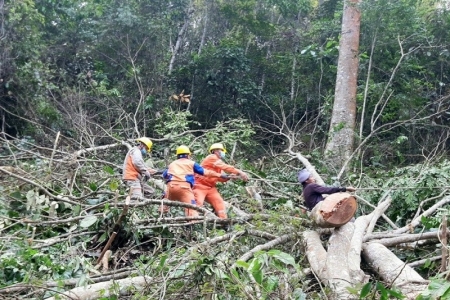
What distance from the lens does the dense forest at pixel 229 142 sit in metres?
3.56

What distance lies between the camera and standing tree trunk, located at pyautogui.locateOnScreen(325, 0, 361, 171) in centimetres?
886

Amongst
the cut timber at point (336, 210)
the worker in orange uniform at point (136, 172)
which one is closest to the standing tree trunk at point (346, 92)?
the worker in orange uniform at point (136, 172)

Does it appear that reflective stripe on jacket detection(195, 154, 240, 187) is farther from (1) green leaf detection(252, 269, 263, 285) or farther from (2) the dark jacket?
(1) green leaf detection(252, 269, 263, 285)

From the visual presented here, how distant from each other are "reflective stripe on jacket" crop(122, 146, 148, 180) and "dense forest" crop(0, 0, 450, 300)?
235 mm

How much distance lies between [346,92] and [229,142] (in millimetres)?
2408

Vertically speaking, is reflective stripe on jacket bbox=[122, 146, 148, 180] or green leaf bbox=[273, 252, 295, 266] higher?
green leaf bbox=[273, 252, 295, 266]

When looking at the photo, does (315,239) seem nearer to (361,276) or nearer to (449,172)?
(361,276)

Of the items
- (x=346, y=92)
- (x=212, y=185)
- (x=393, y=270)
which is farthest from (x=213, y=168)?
(x=346, y=92)

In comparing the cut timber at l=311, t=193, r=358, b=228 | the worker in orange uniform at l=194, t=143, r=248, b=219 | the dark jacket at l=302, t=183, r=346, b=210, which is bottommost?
the worker in orange uniform at l=194, t=143, r=248, b=219

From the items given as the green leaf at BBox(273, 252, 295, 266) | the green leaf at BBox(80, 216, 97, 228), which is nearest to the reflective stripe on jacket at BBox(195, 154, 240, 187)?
the green leaf at BBox(80, 216, 97, 228)

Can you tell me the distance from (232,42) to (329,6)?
10.5ft

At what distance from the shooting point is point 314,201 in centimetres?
520

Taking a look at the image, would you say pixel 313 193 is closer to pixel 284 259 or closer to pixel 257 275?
pixel 284 259

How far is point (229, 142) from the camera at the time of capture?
9.08m
